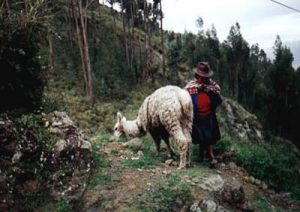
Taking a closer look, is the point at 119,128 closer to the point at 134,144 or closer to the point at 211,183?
the point at 134,144

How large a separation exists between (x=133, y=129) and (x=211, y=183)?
2773mm

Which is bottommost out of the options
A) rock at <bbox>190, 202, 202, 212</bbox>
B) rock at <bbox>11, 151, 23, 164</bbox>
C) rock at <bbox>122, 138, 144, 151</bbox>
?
rock at <bbox>190, 202, 202, 212</bbox>

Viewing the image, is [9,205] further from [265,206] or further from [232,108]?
[232,108]

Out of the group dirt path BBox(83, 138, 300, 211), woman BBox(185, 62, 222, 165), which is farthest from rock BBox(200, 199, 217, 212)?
woman BBox(185, 62, 222, 165)

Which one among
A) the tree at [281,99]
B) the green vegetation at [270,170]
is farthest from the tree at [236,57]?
the green vegetation at [270,170]

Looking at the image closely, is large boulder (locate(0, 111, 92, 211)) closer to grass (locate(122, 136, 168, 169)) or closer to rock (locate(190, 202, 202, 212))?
grass (locate(122, 136, 168, 169))

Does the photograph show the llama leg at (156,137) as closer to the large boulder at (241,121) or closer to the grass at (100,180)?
the grass at (100,180)

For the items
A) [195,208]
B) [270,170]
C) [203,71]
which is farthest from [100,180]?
[270,170]

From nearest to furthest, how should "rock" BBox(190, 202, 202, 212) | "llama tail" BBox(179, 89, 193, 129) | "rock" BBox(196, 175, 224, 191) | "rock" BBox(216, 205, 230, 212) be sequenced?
"rock" BBox(190, 202, 202, 212), "rock" BBox(216, 205, 230, 212), "rock" BBox(196, 175, 224, 191), "llama tail" BBox(179, 89, 193, 129)

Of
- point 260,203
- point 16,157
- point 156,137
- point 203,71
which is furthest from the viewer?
point 156,137

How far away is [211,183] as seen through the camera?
7.86 m

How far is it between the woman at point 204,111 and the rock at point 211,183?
1.20m

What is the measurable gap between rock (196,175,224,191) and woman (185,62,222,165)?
1.20 meters

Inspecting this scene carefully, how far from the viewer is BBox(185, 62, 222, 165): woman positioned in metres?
9.36
